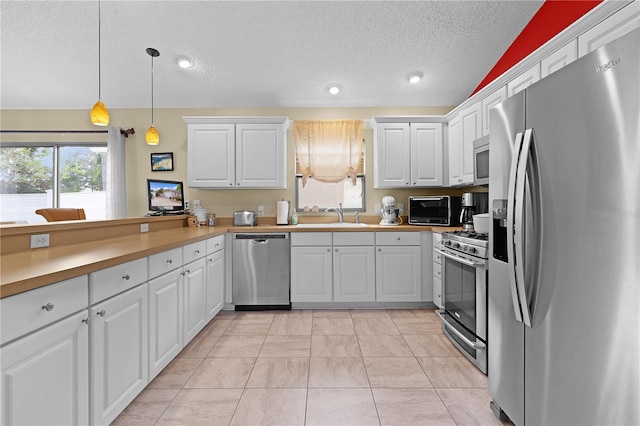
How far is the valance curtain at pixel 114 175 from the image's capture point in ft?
12.4

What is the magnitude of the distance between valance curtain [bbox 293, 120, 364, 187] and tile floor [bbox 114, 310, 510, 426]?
191 centimetres

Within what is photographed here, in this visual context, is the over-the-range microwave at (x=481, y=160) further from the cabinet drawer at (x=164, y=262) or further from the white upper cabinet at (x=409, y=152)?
the cabinet drawer at (x=164, y=262)

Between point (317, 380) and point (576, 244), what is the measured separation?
1592 millimetres

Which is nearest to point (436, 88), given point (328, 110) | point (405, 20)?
point (405, 20)

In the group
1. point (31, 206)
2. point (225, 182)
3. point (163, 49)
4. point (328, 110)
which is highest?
point (163, 49)

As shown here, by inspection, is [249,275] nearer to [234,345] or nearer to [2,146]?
[234,345]

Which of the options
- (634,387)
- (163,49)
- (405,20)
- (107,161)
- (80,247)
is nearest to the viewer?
(634,387)

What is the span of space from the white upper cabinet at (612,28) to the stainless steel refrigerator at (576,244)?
76 cm

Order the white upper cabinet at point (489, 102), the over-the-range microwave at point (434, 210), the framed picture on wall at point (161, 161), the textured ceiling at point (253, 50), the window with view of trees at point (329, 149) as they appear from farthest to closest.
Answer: the framed picture on wall at point (161, 161) → the window with view of trees at point (329, 149) → the over-the-range microwave at point (434, 210) → the textured ceiling at point (253, 50) → the white upper cabinet at point (489, 102)

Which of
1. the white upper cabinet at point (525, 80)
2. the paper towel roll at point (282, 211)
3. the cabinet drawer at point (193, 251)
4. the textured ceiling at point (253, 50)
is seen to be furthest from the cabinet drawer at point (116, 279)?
the white upper cabinet at point (525, 80)

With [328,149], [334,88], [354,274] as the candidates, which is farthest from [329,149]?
[354,274]

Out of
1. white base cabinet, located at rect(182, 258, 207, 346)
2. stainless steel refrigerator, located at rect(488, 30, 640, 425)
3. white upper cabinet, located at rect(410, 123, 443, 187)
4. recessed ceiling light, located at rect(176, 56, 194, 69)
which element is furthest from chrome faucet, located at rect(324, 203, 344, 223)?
stainless steel refrigerator, located at rect(488, 30, 640, 425)

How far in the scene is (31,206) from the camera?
4031 mm

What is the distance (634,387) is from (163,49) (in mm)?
4074
